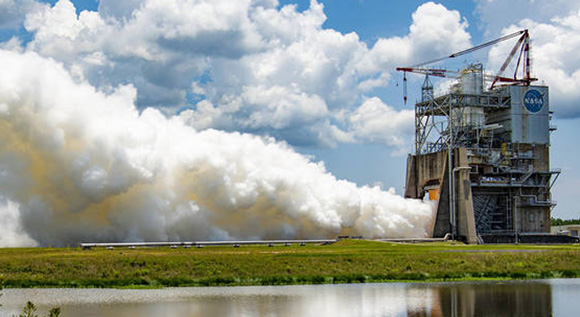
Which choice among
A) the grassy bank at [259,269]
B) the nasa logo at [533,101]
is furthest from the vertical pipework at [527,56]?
the grassy bank at [259,269]

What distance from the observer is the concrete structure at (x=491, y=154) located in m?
118

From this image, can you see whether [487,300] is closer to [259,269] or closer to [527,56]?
[259,269]

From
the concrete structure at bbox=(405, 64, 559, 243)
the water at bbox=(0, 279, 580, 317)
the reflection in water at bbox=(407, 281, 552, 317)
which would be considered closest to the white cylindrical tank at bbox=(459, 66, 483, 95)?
the concrete structure at bbox=(405, 64, 559, 243)

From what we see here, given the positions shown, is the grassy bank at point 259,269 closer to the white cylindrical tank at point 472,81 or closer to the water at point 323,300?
the water at point 323,300

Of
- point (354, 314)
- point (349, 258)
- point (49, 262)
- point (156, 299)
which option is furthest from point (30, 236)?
point (354, 314)

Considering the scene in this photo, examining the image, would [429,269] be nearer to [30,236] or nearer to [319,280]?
[319,280]

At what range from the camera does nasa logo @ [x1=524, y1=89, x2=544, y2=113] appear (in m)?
124

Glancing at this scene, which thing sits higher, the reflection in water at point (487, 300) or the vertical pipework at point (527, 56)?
the vertical pipework at point (527, 56)

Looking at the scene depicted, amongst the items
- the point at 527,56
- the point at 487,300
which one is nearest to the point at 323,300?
the point at 487,300

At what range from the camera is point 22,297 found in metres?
44.7

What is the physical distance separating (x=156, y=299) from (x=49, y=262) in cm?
2031

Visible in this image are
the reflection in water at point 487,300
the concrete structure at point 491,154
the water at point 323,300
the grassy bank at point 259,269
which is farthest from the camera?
the concrete structure at point 491,154

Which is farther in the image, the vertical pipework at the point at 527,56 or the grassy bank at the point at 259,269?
the vertical pipework at the point at 527,56

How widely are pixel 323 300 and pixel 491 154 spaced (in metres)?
83.1
